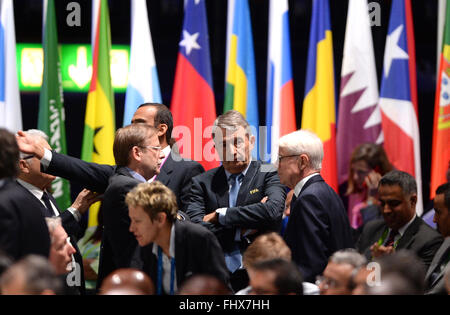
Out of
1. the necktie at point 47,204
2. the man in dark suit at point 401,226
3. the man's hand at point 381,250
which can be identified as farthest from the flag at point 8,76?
the man's hand at point 381,250

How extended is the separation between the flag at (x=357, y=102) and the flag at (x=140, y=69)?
5.03 feet

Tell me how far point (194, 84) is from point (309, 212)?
254cm

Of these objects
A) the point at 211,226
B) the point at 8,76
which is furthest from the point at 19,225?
the point at 8,76

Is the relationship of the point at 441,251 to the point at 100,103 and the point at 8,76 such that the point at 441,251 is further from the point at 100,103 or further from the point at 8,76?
the point at 8,76

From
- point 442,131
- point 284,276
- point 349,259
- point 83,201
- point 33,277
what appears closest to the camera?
point 33,277

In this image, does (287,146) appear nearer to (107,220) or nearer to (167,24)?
(107,220)

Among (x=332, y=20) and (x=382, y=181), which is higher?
(x=332, y=20)

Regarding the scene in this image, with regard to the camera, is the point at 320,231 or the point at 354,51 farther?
the point at 354,51

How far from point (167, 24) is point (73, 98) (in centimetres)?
124

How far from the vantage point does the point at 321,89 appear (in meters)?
5.94
